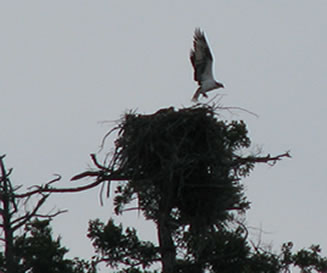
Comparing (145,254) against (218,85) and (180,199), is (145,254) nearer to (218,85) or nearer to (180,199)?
(180,199)

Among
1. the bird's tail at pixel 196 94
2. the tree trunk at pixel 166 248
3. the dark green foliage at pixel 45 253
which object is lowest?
the tree trunk at pixel 166 248

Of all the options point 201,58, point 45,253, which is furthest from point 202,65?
point 45,253

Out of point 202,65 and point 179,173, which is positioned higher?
point 202,65

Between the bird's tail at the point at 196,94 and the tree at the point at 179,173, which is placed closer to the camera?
the tree at the point at 179,173

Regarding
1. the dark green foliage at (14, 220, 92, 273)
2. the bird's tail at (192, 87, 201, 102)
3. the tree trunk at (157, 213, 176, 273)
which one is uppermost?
the bird's tail at (192, 87, 201, 102)

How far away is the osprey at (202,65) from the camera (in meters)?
20.1

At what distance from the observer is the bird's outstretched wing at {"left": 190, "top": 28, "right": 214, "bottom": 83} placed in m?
20.1

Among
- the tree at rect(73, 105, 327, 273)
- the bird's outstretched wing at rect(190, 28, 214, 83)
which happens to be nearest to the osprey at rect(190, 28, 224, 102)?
the bird's outstretched wing at rect(190, 28, 214, 83)

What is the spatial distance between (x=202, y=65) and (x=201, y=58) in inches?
6.2

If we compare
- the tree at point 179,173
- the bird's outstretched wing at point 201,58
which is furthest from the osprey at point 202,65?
the tree at point 179,173

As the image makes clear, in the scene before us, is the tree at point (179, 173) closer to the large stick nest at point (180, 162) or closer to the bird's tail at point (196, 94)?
the large stick nest at point (180, 162)

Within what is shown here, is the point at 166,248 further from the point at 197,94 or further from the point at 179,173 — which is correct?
the point at 197,94

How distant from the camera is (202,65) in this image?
20.3 m

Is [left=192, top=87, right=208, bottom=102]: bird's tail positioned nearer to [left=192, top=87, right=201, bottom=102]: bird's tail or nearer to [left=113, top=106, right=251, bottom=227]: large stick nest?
[left=192, top=87, right=201, bottom=102]: bird's tail
